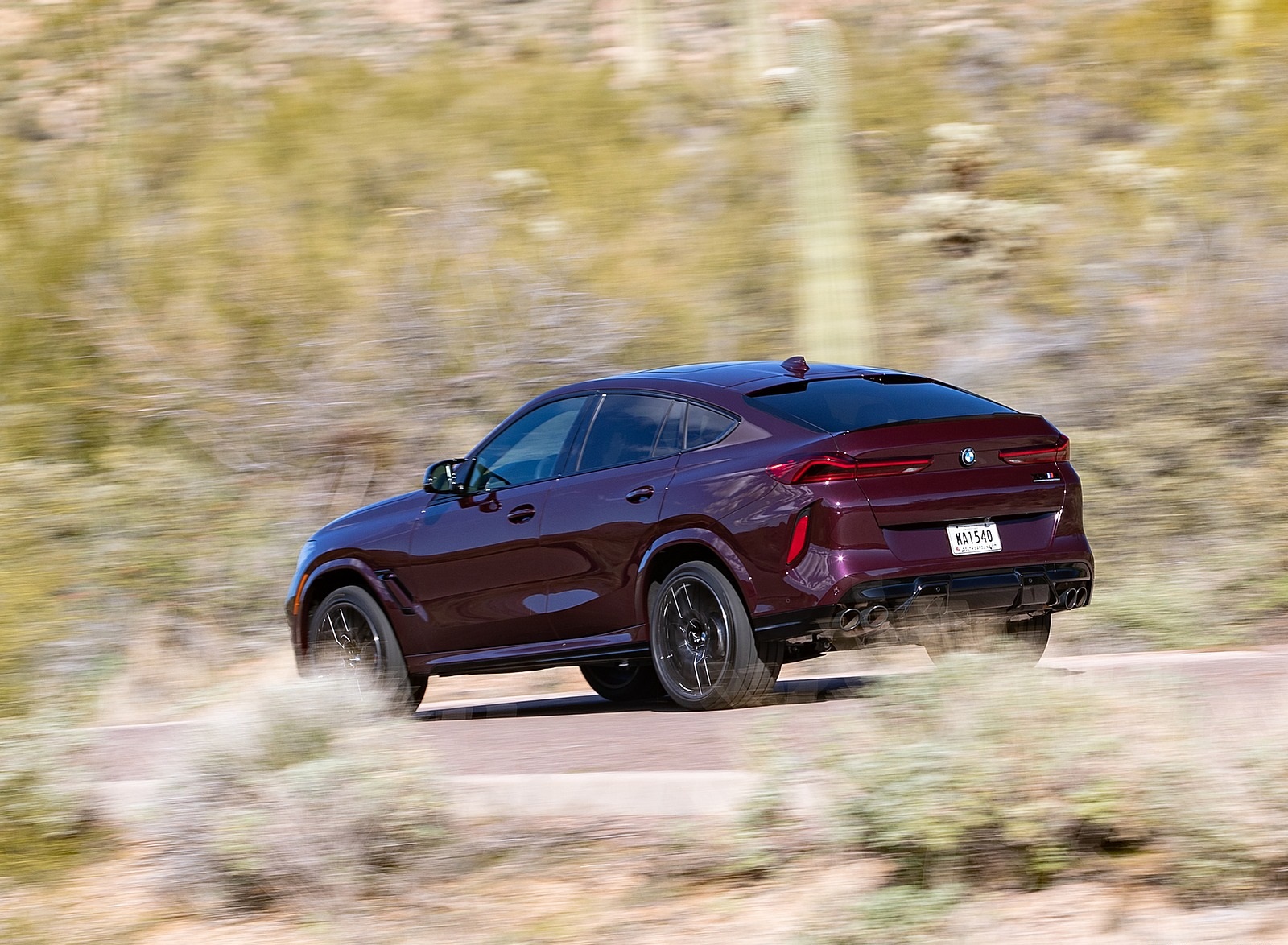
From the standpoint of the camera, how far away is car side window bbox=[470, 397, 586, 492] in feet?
29.7

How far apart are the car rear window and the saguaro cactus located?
5.71m

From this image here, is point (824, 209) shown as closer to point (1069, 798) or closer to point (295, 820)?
point (295, 820)

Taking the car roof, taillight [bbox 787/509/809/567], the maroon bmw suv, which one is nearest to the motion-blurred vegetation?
the maroon bmw suv

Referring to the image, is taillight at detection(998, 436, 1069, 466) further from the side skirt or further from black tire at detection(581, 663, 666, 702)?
black tire at detection(581, 663, 666, 702)

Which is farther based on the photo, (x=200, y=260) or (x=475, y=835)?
(x=200, y=260)

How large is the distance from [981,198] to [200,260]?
9396 mm

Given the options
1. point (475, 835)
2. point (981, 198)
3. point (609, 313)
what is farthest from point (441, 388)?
point (475, 835)

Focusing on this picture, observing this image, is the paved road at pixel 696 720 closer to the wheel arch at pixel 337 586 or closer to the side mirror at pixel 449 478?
the wheel arch at pixel 337 586

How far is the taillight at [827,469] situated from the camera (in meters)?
7.53

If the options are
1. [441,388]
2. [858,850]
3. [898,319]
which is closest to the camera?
[858,850]

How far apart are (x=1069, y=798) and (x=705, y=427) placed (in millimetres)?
3489

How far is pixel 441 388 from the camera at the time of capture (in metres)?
16.7

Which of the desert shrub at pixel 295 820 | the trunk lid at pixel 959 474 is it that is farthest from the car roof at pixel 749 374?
the desert shrub at pixel 295 820

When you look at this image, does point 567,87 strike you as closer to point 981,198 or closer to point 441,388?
point 981,198
